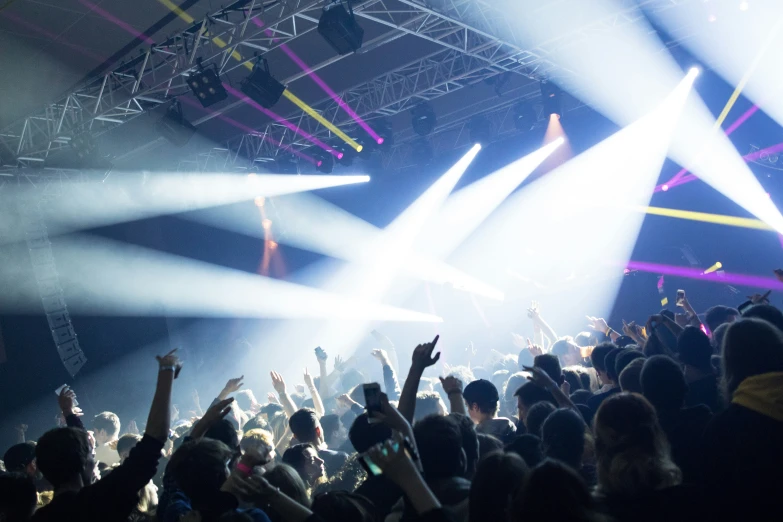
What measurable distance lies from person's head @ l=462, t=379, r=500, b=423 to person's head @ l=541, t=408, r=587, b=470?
969mm

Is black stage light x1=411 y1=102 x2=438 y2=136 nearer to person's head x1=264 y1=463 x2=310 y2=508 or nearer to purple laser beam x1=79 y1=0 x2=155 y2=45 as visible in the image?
Result: purple laser beam x1=79 y1=0 x2=155 y2=45

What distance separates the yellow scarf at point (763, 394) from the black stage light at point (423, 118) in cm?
802

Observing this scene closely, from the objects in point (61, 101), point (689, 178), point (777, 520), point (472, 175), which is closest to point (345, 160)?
point (472, 175)

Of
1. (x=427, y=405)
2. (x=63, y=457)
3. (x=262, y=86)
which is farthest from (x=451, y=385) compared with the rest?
(x=262, y=86)

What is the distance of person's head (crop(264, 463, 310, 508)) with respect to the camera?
6.59ft

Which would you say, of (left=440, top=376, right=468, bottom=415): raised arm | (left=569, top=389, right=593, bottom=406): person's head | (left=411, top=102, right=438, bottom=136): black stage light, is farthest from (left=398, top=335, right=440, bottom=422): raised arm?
(left=411, top=102, right=438, bottom=136): black stage light

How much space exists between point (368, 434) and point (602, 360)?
6.04 ft

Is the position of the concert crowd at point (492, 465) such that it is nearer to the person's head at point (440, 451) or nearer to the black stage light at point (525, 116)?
the person's head at point (440, 451)

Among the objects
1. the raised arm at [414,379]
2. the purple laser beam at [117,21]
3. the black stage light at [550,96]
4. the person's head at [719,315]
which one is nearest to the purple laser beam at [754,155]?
the black stage light at [550,96]

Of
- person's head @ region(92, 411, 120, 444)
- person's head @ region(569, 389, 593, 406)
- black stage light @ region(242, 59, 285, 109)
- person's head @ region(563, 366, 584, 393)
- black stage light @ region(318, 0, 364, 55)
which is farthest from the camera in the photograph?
black stage light @ region(242, 59, 285, 109)

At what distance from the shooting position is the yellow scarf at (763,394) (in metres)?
1.63

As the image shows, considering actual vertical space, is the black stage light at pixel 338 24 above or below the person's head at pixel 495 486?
above

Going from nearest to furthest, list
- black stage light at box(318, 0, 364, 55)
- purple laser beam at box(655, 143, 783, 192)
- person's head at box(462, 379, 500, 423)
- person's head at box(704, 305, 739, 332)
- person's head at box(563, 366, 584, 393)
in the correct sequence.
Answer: person's head at box(462, 379, 500, 423) → person's head at box(563, 366, 584, 393) → person's head at box(704, 305, 739, 332) → black stage light at box(318, 0, 364, 55) → purple laser beam at box(655, 143, 783, 192)

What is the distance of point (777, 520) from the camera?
4.81 feet
